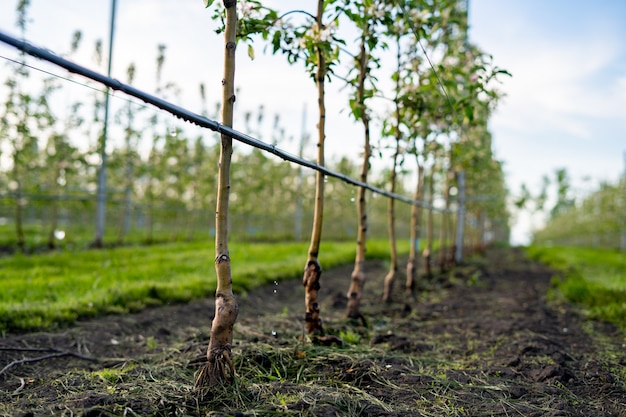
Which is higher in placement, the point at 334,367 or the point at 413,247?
the point at 413,247

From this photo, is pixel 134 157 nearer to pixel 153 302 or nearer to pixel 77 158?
pixel 77 158

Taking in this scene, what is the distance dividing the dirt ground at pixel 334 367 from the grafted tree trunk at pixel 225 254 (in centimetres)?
15

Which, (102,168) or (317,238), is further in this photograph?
(102,168)

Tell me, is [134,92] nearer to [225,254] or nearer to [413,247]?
[225,254]

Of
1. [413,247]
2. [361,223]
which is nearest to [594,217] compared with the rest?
[413,247]

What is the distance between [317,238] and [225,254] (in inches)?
54.8

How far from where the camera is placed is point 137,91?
6.70 ft

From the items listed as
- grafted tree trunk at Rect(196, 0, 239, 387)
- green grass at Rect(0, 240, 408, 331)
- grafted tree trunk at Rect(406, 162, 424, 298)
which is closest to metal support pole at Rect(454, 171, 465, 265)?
grafted tree trunk at Rect(406, 162, 424, 298)

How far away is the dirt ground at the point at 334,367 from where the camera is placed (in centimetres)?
253

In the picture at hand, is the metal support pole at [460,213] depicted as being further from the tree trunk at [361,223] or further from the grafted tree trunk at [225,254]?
the grafted tree trunk at [225,254]

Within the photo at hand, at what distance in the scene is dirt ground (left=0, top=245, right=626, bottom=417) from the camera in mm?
2527

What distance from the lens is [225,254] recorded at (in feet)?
8.92

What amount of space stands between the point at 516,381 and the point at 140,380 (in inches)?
90.5

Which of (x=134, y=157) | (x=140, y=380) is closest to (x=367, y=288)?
(x=140, y=380)
